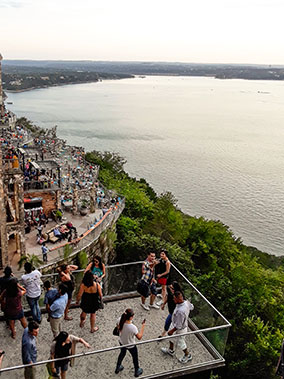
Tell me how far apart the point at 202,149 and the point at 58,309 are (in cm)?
6784

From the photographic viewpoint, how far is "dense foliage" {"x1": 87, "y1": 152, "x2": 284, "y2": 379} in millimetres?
16891

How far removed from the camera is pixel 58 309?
293 inches

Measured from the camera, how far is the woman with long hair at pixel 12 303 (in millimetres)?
7473

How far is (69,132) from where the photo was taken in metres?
85.4

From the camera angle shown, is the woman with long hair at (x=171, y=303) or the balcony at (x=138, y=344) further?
the woman with long hair at (x=171, y=303)

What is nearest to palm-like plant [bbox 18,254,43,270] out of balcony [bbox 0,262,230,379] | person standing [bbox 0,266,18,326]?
balcony [bbox 0,262,230,379]

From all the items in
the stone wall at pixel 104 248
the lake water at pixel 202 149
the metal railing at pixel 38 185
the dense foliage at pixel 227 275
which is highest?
the metal railing at pixel 38 185

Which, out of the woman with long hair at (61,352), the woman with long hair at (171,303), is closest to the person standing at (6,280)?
the woman with long hair at (61,352)

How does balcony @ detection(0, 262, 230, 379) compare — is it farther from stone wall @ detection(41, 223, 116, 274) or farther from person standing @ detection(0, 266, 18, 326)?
stone wall @ detection(41, 223, 116, 274)

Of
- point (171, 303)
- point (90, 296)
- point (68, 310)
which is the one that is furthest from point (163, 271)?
point (68, 310)

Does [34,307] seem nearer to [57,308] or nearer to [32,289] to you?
[32,289]

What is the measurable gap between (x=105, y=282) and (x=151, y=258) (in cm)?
149

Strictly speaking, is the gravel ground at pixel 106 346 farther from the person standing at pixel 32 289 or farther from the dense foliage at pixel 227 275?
the dense foliage at pixel 227 275

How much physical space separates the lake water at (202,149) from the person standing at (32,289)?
3279 cm
